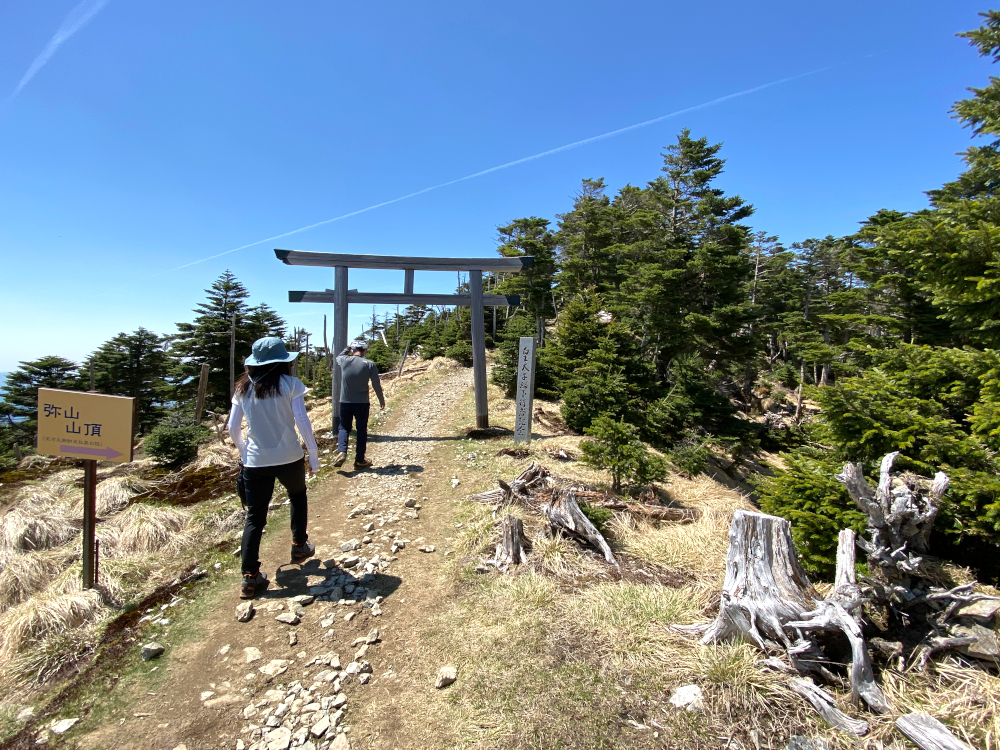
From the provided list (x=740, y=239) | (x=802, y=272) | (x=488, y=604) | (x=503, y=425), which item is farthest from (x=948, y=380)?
(x=802, y=272)

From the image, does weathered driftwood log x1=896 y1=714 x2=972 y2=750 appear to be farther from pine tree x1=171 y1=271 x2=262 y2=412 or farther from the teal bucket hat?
pine tree x1=171 y1=271 x2=262 y2=412

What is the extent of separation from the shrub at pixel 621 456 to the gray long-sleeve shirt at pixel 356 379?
3707mm

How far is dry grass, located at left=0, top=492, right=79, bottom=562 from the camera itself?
18.6 ft

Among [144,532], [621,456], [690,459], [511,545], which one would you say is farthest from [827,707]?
[690,459]

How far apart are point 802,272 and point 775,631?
134 ft

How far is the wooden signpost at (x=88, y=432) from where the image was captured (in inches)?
156

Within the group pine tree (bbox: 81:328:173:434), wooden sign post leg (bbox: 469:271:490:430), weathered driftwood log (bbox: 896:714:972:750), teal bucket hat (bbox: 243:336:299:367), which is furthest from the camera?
pine tree (bbox: 81:328:173:434)

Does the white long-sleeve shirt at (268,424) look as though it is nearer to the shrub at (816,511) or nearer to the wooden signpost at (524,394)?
the shrub at (816,511)

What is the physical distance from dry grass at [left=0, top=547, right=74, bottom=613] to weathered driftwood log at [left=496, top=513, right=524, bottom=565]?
5194 mm

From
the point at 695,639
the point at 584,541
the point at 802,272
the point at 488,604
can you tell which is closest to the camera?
the point at 695,639

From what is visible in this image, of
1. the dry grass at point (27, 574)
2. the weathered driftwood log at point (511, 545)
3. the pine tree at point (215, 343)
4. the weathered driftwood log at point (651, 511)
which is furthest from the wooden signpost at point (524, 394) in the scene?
the pine tree at point (215, 343)

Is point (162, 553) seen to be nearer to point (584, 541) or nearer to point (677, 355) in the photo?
point (584, 541)

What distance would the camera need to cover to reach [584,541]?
470 cm

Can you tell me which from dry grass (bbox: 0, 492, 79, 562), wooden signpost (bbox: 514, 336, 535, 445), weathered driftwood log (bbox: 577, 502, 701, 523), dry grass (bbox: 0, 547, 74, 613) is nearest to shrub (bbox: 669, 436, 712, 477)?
wooden signpost (bbox: 514, 336, 535, 445)
